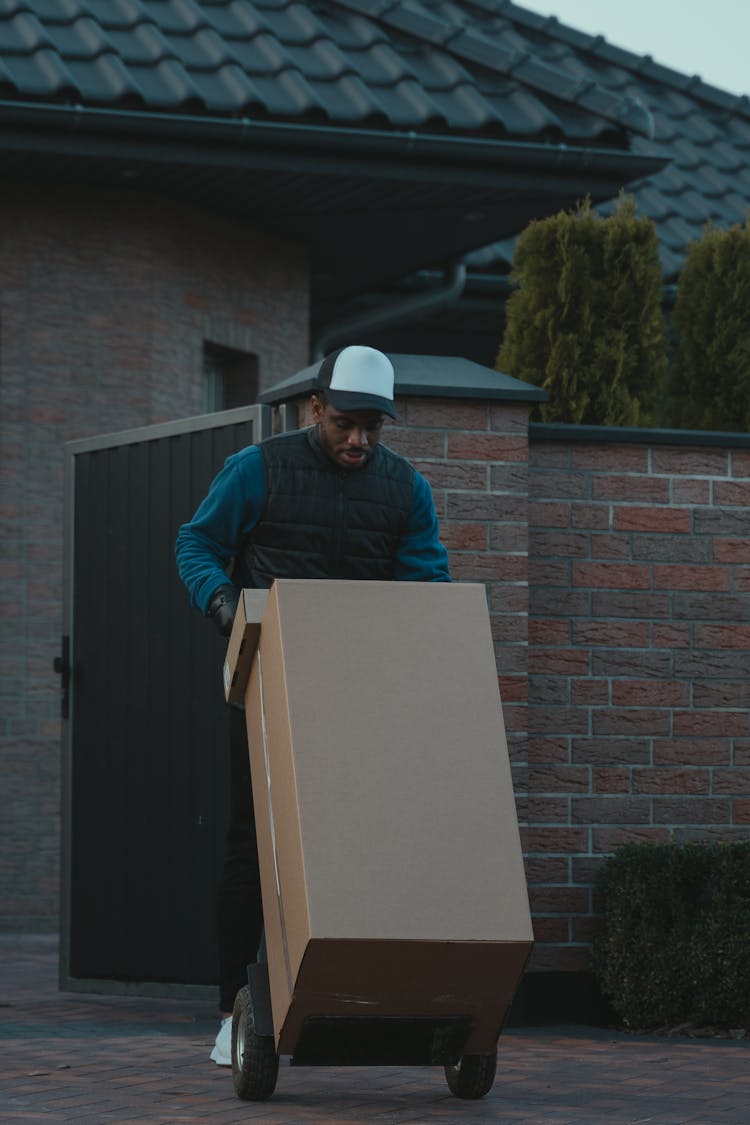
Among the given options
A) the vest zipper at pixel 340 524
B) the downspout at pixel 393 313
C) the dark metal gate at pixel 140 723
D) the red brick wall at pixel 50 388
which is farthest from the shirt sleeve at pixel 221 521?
the downspout at pixel 393 313

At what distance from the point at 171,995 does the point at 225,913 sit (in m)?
1.88

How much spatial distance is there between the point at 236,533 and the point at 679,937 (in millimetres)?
2230

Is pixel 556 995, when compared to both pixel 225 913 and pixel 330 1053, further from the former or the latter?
pixel 330 1053

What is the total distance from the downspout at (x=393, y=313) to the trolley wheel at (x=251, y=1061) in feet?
23.6

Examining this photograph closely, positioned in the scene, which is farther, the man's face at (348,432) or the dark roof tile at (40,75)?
the dark roof tile at (40,75)

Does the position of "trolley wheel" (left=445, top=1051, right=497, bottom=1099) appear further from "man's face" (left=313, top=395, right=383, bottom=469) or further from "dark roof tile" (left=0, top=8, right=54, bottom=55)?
"dark roof tile" (left=0, top=8, right=54, bottom=55)

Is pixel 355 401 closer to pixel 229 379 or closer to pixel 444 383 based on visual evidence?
pixel 444 383

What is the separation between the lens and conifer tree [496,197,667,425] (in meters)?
7.89

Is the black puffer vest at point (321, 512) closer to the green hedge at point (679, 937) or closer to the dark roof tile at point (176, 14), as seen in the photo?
the green hedge at point (679, 937)

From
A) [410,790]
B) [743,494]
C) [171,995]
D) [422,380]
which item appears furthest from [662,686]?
[410,790]

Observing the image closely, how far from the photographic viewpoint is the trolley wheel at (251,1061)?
5.00 meters

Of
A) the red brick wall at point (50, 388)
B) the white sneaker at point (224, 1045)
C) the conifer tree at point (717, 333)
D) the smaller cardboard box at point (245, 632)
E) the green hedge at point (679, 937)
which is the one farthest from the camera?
the red brick wall at point (50, 388)

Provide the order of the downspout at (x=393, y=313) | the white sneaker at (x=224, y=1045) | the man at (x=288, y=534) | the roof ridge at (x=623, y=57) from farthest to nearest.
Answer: the roof ridge at (x=623, y=57) → the downspout at (x=393, y=313) → the white sneaker at (x=224, y=1045) → the man at (x=288, y=534)

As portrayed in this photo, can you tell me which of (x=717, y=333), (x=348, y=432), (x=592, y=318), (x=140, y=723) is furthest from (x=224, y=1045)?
(x=717, y=333)
